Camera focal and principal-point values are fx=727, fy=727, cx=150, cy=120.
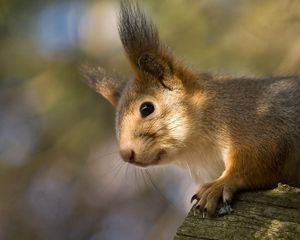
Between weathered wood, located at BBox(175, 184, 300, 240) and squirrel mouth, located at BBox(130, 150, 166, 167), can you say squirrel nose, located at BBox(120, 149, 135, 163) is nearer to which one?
squirrel mouth, located at BBox(130, 150, 166, 167)

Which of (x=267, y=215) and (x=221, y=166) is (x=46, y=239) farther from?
(x=267, y=215)

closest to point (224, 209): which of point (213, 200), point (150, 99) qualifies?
point (213, 200)

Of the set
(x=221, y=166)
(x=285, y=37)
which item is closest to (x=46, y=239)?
(x=285, y=37)

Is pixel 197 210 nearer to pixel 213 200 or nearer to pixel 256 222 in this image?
pixel 213 200

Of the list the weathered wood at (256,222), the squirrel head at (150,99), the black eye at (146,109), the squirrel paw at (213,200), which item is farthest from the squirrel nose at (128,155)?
the weathered wood at (256,222)

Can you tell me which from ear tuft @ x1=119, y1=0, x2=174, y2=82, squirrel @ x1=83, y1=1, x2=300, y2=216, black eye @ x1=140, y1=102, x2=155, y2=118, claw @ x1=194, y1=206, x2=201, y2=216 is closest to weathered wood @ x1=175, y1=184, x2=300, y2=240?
claw @ x1=194, y1=206, x2=201, y2=216

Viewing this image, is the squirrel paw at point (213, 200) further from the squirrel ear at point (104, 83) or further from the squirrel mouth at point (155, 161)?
the squirrel ear at point (104, 83)
